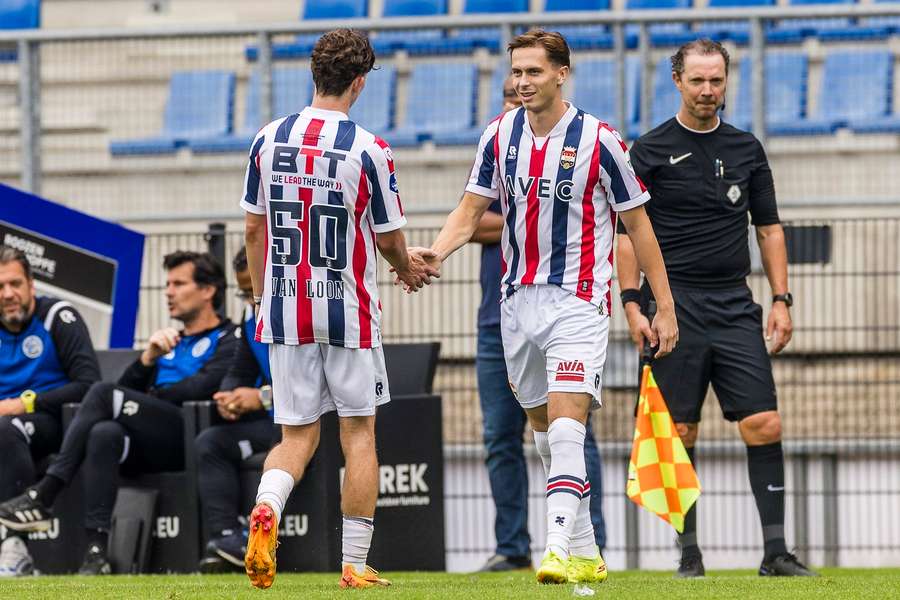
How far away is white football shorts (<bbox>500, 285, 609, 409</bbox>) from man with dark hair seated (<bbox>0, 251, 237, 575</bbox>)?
7.76 feet

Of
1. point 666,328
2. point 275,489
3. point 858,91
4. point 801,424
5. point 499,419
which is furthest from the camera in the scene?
point 858,91

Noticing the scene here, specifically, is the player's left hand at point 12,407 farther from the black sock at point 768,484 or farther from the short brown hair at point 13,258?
the black sock at point 768,484

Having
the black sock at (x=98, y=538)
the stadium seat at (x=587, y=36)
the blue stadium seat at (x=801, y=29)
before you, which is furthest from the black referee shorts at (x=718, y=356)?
the blue stadium seat at (x=801, y=29)

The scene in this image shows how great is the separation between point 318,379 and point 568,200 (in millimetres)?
1057

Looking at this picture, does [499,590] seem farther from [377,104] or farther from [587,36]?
[377,104]

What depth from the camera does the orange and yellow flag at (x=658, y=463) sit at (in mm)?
6137

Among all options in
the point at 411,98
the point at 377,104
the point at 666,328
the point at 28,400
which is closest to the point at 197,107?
the point at 377,104

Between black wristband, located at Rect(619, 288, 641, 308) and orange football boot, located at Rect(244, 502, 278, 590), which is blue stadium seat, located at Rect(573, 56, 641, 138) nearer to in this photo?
black wristband, located at Rect(619, 288, 641, 308)

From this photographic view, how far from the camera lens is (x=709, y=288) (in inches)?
250

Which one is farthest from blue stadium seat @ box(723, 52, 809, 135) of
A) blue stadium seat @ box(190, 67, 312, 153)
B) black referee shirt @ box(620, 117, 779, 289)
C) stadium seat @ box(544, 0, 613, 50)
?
black referee shirt @ box(620, 117, 779, 289)

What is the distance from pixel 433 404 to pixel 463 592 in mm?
2674

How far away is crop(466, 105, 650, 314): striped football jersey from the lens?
218 inches

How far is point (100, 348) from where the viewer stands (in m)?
8.87

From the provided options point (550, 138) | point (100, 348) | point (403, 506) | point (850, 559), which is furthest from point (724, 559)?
point (550, 138)
